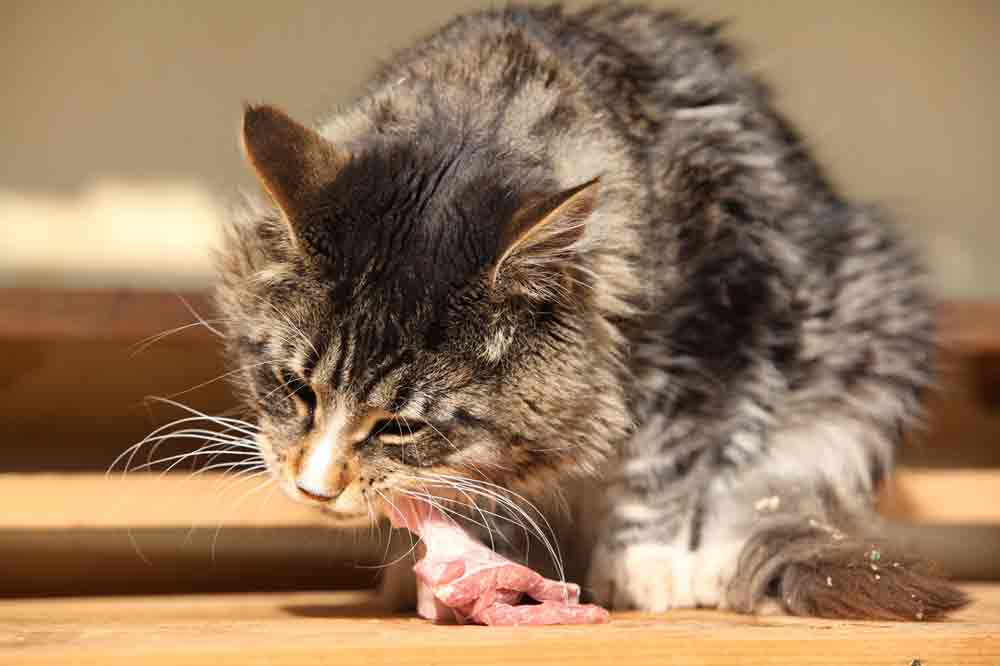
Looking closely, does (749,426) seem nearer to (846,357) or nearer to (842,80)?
(846,357)

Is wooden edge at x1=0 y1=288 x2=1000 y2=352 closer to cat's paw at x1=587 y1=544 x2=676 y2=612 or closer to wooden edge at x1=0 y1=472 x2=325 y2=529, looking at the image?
wooden edge at x1=0 y1=472 x2=325 y2=529

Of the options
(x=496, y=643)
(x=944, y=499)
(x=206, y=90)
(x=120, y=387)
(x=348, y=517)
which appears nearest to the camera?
(x=496, y=643)

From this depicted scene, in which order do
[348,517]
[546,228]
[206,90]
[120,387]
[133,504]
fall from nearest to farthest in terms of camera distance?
[546,228] < [348,517] < [133,504] < [120,387] < [206,90]

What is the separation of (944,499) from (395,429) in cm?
116

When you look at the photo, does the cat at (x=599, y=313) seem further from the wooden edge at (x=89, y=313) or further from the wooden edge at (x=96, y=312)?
the wooden edge at (x=89, y=313)

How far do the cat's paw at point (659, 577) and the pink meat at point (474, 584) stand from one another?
18 centimetres

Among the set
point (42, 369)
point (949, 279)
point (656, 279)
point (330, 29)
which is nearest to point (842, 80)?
point (949, 279)

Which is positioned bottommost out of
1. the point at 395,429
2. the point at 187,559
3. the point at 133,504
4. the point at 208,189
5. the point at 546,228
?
the point at 187,559

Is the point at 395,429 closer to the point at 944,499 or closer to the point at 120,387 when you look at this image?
the point at 944,499

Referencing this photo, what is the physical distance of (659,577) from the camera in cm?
166

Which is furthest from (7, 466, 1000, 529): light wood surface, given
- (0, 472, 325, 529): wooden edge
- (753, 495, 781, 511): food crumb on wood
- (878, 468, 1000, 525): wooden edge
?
(878, 468, 1000, 525): wooden edge

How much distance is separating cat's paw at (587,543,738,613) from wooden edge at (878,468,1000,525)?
51 cm

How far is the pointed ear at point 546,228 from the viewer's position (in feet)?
4.34

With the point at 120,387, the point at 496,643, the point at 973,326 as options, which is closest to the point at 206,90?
the point at 120,387
